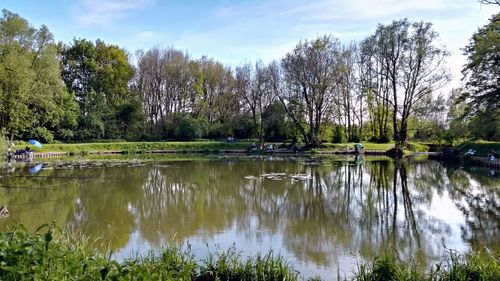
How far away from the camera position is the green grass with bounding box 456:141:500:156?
2686cm

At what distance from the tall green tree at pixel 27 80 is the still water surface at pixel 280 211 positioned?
50.5ft

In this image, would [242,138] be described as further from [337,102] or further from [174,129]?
[337,102]

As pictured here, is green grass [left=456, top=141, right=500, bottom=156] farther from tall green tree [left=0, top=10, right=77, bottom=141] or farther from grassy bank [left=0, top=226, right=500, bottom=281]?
tall green tree [left=0, top=10, right=77, bottom=141]

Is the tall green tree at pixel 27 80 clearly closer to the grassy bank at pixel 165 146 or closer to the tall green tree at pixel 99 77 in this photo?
the grassy bank at pixel 165 146

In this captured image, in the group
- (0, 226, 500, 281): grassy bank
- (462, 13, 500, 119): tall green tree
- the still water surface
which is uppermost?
(462, 13, 500, 119): tall green tree

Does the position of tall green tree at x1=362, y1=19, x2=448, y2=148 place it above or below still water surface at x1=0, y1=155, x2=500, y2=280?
above

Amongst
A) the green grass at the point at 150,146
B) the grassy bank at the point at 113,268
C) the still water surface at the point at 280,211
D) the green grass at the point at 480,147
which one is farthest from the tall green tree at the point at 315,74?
the grassy bank at the point at 113,268

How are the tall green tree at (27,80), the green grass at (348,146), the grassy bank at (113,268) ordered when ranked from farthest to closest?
the green grass at (348,146) → the tall green tree at (27,80) → the grassy bank at (113,268)

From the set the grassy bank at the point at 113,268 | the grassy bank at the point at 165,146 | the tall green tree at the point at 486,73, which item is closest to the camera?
the grassy bank at the point at 113,268

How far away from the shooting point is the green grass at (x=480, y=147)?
26.9m

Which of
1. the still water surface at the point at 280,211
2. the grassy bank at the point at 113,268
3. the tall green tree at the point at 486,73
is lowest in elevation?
the still water surface at the point at 280,211

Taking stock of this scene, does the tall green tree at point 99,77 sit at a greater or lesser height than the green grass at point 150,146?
greater

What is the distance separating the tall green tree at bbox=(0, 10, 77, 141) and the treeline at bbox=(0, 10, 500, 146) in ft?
0.27

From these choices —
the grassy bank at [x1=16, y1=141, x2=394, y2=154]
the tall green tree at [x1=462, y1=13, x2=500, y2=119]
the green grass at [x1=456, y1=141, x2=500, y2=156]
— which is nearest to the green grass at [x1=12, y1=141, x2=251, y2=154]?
the grassy bank at [x1=16, y1=141, x2=394, y2=154]
